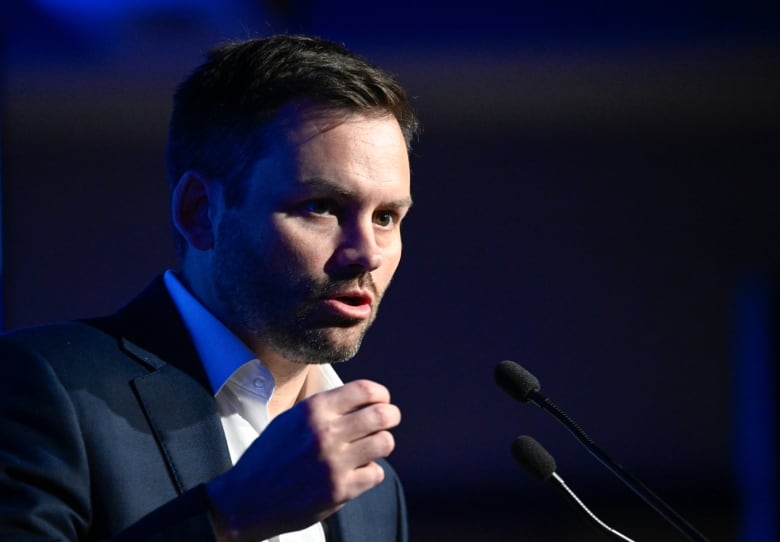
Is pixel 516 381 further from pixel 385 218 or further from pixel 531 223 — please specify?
pixel 531 223

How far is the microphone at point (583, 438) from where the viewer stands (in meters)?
1.29

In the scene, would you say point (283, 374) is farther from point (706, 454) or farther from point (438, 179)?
point (706, 454)

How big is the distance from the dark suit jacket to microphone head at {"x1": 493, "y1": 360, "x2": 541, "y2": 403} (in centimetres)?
42

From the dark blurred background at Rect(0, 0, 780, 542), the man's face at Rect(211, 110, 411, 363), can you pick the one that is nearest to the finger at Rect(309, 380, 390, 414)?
the man's face at Rect(211, 110, 411, 363)

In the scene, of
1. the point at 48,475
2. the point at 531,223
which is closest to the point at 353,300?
the point at 48,475

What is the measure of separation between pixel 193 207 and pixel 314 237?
249 mm

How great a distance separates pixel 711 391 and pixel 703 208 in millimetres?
903

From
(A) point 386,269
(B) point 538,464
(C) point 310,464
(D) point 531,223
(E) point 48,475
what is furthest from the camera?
(D) point 531,223

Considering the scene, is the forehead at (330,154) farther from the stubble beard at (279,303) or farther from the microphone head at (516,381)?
the microphone head at (516,381)

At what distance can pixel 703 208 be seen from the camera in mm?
4977

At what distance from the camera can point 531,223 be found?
490 cm

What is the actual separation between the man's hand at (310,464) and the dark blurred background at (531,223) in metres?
3.32

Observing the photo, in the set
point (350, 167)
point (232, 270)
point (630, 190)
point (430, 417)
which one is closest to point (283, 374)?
point (232, 270)

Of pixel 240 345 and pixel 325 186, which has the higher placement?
pixel 325 186
